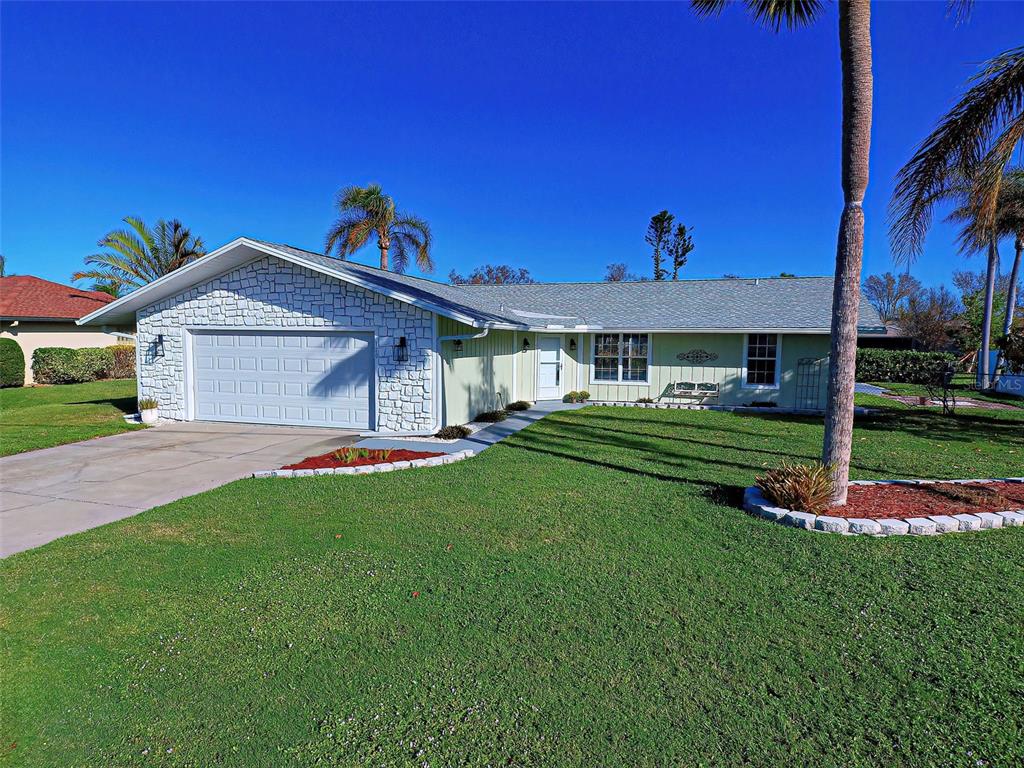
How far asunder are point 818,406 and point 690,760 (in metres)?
14.1

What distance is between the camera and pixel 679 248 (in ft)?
124

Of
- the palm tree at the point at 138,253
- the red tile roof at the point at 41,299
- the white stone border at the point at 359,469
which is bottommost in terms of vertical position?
the white stone border at the point at 359,469

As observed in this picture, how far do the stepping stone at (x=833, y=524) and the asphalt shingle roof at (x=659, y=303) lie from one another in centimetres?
Result: 798

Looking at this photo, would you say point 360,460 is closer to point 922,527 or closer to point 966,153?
point 922,527

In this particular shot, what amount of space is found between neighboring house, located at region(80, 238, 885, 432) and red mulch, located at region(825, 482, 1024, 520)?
6.58 m

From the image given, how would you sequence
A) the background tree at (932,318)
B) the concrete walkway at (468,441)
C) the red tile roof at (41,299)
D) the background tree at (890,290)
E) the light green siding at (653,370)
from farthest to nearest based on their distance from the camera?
the background tree at (890,290)
the background tree at (932,318)
the red tile roof at (41,299)
the light green siding at (653,370)
the concrete walkway at (468,441)

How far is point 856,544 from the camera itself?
507 cm

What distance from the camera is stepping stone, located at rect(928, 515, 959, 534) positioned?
17.8 feet

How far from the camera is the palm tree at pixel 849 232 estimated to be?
19.0ft

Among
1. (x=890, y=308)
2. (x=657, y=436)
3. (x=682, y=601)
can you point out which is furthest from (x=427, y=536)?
(x=890, y=308)

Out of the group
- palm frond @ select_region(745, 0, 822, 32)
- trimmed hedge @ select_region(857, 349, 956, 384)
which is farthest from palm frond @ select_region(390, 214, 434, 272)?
trimmed hedge @ select_region(857, 349, 956, 384)

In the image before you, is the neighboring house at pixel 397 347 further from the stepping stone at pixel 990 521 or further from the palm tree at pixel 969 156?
the stepping stone at pixel 990 521

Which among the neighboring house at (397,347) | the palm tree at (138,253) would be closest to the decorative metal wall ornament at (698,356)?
the neighboring house at (397,347)

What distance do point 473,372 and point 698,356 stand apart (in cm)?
693
